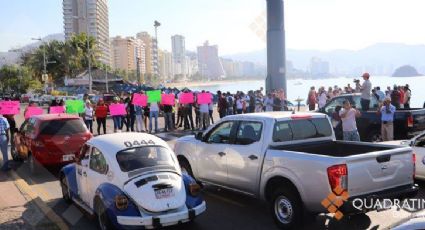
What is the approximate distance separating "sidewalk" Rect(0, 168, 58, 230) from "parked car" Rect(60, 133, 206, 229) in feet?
2.36

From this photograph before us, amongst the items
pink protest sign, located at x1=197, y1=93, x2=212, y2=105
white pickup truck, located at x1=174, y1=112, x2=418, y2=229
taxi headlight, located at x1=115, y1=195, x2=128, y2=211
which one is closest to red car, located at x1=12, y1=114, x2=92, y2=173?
white pickup truck, located at x1=174, y1=112, x2=418, y2=229

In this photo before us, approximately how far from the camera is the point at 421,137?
28.6ft

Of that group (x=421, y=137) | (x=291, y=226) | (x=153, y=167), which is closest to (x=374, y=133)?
(x=421, y=137)

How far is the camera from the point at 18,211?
786 cm

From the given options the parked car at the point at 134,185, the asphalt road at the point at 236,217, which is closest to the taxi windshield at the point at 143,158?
the parked car at the point at 134,185

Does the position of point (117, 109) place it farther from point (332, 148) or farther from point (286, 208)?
point (286, 208)

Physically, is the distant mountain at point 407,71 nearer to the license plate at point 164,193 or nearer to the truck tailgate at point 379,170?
the truck tailgate at point 379,170

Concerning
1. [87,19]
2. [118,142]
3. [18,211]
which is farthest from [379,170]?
[87,19]

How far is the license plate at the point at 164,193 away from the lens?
622 cm

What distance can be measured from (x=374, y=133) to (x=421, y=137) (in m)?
4.77

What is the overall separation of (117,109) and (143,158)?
1235 cm

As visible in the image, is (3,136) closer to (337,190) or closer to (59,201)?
(59,201)

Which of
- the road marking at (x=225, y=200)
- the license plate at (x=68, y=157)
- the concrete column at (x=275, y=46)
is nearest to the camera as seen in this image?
A: the road marking at (x=225, y=200)

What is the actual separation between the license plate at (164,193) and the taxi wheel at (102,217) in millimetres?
771
